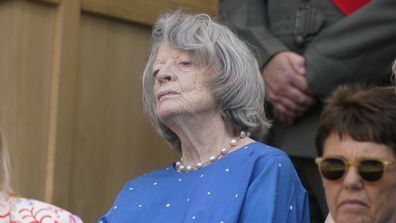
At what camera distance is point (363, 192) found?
109 inches

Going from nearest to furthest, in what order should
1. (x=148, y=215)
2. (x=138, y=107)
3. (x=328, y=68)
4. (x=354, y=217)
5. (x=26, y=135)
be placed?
(x=354, y=217) → (x=148, y=215) → (x=328, y=68) → (x=26, y=135) → (x=138, y=107)

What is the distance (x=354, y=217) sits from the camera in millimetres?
2746

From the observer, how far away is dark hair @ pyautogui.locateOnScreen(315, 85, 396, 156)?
278cm

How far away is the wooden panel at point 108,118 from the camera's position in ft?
14.3

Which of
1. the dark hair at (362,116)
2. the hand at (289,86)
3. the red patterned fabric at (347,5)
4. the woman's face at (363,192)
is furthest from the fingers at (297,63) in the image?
the woman's face at (363,192)

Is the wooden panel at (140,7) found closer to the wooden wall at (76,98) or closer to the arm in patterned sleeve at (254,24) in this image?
the wooden wall at (76,98)

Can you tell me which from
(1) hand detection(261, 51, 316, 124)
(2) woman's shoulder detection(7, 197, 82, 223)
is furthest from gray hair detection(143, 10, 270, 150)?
(2) woman's shoulder detection(7, 197, 82, 223)

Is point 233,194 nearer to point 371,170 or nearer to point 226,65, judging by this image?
point 226,65

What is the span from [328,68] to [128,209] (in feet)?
2.84

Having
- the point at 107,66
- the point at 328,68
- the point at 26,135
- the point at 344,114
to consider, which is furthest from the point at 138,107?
the point at 344,114

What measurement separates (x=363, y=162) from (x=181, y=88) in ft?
2.65

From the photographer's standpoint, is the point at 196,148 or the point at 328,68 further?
the point at 328,68

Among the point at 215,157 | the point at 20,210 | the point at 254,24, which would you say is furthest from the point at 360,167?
the point at 254,24

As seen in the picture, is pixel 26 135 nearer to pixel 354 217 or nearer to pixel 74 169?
pixel 74 169
